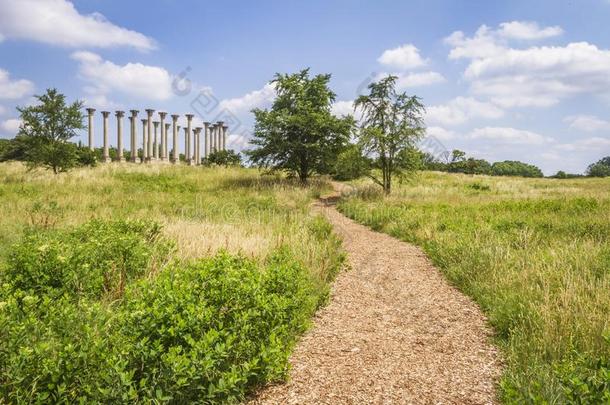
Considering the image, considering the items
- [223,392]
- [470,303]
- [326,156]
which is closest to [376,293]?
[470,303]

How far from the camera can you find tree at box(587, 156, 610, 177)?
90625 millimetres

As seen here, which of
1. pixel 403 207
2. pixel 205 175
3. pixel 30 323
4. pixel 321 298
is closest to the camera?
pixel 30 323

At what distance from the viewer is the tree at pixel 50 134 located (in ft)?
81.8

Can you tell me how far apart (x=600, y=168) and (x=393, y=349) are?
381 ft

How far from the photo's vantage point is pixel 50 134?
83.9 feet

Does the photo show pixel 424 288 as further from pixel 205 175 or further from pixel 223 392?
pixel 205 175

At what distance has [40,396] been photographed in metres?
2.59

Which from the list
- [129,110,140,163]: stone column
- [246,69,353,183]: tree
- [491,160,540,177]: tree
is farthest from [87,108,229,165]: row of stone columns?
[491,160,540,177]: tree

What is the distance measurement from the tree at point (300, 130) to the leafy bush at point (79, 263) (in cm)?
1937

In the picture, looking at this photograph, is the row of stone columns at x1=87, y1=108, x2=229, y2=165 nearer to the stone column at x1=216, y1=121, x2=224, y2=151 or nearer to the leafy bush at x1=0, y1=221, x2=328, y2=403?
the stone column at x1=216, y1=121, x2=224, y2=151

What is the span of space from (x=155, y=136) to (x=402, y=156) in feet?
158

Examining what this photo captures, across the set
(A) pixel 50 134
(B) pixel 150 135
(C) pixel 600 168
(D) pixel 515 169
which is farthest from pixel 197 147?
(C) pixel 600 168

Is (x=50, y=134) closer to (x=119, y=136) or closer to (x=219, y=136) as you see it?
(x=119, y=136)

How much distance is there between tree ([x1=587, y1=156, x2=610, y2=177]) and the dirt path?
345 feet
